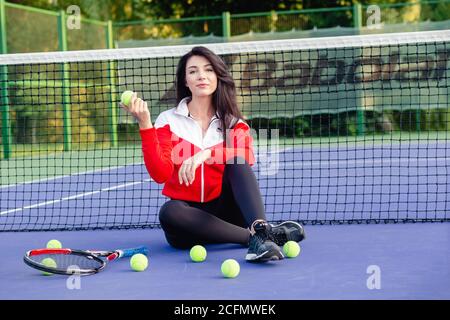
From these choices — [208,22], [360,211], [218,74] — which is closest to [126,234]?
[218,74]

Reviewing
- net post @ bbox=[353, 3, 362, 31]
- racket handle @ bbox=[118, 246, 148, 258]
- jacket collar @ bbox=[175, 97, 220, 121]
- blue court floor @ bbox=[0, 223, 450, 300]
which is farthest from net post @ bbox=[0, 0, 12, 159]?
racket handle @ bbox=[118, 246, 148, 258]

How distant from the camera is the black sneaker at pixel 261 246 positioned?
10.9 ft

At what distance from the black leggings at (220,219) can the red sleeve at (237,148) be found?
0.14ft

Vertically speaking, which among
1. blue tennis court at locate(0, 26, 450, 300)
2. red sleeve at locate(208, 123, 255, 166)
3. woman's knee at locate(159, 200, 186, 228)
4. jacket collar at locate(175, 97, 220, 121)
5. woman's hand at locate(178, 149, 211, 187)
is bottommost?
blue tennis court at locate(0, 26, 450, 300)

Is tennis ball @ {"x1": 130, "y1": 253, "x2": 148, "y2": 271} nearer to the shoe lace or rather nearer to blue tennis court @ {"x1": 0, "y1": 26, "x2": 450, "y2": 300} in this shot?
blue tennis court @ {"x1": 0, "y1": 26, "x2": 450, "y2": 300}

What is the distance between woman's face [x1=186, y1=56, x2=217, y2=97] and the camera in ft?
12.3

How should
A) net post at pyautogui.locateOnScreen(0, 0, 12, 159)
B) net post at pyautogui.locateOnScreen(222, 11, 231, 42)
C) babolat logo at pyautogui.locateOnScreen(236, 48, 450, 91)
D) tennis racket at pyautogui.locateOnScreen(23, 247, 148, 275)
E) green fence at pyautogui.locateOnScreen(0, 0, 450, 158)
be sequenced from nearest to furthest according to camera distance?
tennis racket at pyautogui.locateOnScreen(23, 247, 148, 275), net post at pyautogui.locateOnScreen(0, 0, 12, 159), green fence at pyautogui.locateOnScreen(0, 0, 450, 158), babolat logo at pyautogui.locateOnScreen(236, 48, 450, 91), net post at pyautogui.locateOnScreen(222, 11, 231, 42)

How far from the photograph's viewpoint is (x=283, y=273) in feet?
10.3

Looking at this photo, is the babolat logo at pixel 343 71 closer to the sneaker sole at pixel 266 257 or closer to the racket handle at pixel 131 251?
the racket handle at pixel 131 251

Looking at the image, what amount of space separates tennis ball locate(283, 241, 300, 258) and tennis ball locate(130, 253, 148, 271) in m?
0.64

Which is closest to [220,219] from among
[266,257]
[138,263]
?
[266,257]

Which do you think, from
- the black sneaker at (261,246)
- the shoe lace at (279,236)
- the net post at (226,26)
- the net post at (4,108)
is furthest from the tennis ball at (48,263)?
the net post at (226,26)
